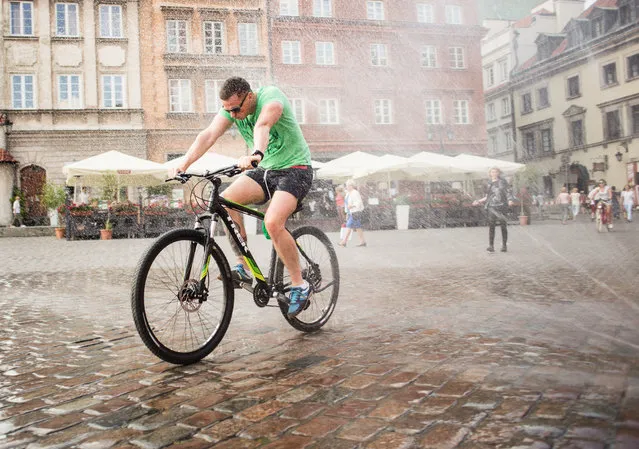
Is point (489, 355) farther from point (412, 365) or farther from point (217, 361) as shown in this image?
point (217, 361)

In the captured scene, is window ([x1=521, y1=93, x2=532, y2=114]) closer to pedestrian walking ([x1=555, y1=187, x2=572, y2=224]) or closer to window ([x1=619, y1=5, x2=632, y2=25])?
window ([x1=619, y1=5, x2=632, y2=25])

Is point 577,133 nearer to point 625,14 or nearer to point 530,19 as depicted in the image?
point 530,19

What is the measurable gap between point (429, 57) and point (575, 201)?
1281cm

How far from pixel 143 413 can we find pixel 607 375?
77.8 inches

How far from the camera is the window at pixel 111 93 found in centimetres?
2511

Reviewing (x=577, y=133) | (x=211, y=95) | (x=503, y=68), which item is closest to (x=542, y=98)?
(x=577, y=133)

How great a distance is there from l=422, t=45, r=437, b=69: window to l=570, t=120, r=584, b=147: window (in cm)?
1883

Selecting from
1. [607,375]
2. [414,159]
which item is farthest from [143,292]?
[414,159]

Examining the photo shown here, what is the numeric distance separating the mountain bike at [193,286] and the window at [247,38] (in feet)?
77.9

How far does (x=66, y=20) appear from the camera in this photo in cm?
2494

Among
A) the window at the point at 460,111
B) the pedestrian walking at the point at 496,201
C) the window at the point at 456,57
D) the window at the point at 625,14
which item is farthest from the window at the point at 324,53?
the window at the point at 625,14

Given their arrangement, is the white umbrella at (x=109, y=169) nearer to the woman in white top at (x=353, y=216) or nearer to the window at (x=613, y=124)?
the woman in white top at (x=353, y=216)

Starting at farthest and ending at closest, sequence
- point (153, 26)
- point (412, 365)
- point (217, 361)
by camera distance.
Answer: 1. point (153, 26)
2. point (217, 361)
3. point (412, 365)

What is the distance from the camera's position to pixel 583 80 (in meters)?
9.95
